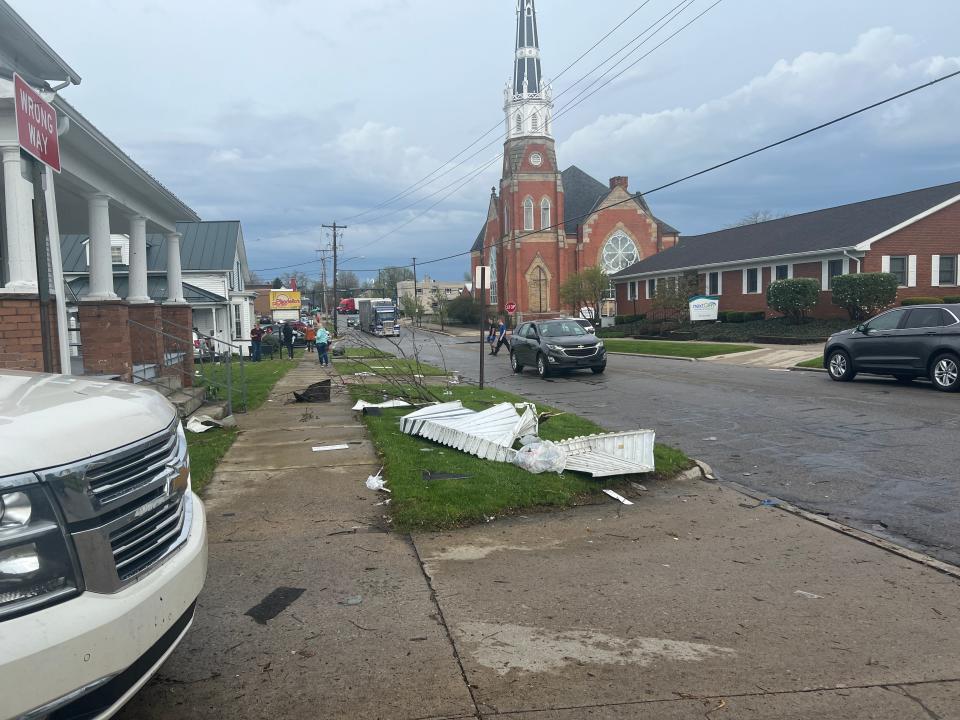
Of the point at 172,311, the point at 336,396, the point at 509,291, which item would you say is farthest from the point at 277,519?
the point at 509,291

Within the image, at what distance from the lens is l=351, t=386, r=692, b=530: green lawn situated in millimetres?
6078

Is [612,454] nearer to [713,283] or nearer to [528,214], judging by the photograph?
[713,283]

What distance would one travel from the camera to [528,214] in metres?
68.2

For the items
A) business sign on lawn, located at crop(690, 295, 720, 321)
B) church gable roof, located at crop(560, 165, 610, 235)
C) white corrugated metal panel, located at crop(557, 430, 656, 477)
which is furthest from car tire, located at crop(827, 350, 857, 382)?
church gable roof, located at crop(560, 165, 610, 235)

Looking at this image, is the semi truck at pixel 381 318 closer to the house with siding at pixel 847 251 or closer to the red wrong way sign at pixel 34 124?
the house with siding at pixel 847 251

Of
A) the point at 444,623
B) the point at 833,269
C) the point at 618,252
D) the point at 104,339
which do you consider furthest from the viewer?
the point at 618,252

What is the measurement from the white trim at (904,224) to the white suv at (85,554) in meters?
33.0

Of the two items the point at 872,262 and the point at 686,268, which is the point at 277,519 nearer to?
the point at 872,262

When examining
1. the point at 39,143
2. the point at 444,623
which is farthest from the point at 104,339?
the point at 444,623

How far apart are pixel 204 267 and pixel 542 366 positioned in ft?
71.0

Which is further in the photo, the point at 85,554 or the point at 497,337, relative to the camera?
the point at 497,337

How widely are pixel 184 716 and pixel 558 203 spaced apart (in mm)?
67571

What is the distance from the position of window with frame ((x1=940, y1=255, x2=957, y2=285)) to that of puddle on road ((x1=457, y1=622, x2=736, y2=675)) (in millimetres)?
34437

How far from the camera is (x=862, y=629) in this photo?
402 cm
